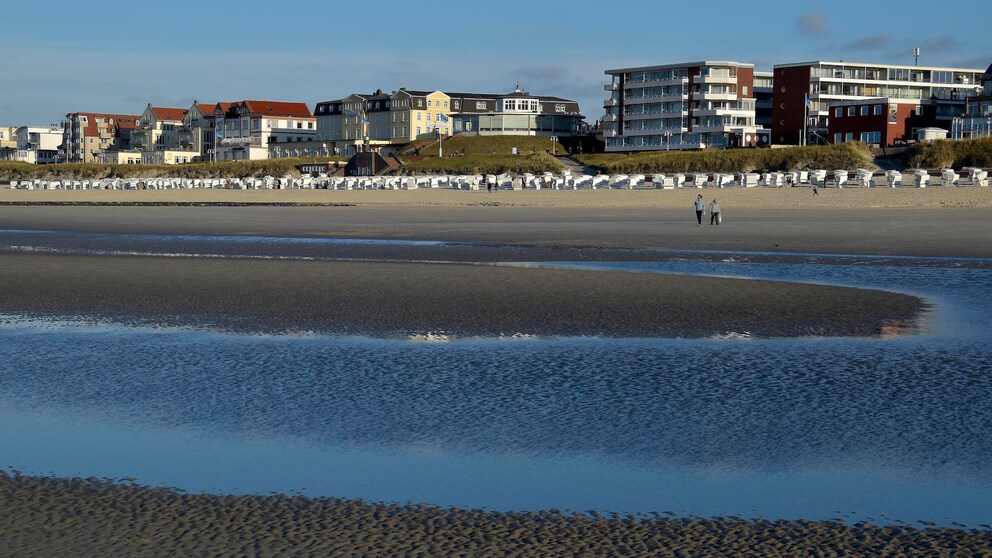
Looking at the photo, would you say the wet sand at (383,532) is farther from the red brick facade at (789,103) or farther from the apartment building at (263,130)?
the apartment building at (263,130)

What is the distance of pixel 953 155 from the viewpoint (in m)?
87.4

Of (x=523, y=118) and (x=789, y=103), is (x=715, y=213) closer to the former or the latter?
(x=789, y=103)

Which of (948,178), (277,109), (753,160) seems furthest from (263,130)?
(948,178)

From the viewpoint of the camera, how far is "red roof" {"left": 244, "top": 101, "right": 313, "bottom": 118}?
599 feet

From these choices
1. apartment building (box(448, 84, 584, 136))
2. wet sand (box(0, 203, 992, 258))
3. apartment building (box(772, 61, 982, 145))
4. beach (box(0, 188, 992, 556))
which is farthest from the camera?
apartment building (box(448, 84, 584, 136))

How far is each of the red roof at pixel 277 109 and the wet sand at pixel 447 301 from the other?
16585 cm

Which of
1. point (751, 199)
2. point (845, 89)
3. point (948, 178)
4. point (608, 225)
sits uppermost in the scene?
point (845, 89)

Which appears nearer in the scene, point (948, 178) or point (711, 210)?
point (711, 210)

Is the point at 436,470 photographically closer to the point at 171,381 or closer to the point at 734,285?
the point at 171,381

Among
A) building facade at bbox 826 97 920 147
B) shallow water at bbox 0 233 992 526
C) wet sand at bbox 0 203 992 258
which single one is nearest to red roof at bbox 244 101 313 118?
building facade at bbox 826 97 920 147

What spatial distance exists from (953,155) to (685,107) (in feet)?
157

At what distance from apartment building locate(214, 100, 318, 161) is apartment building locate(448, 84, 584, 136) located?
104 ft

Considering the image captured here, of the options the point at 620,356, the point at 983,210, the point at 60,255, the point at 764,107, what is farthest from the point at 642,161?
the point at 620,356

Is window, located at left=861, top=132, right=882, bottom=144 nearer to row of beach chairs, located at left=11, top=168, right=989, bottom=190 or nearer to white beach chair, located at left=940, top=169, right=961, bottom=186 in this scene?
row of beach chairs, located at left=11, top=168, right=989, bottom=190
